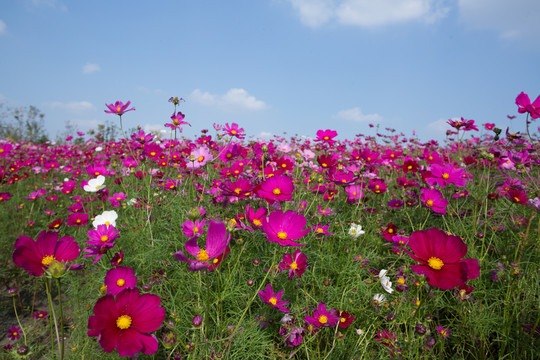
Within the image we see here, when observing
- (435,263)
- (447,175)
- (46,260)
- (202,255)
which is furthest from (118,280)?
(447,175)

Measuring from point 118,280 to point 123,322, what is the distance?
0.29 metres

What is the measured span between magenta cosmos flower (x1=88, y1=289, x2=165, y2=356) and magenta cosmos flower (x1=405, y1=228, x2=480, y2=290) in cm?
69

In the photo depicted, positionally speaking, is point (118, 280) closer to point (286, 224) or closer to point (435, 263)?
point (286, 224)

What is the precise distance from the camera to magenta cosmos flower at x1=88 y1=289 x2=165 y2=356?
2.40 ft

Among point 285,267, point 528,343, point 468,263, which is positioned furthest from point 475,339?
point 285,267

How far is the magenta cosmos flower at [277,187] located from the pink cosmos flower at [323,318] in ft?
1.50

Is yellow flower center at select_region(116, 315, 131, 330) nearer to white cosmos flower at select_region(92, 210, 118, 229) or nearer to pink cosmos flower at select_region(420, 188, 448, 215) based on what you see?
white cosmos flower at select_region(92, 210, 118, 229)

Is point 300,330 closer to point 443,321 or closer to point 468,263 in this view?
point 468,263

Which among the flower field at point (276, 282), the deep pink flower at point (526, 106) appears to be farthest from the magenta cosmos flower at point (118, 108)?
the deep pink flower at point (526, 106)

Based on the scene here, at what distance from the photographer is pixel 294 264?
4.07 feet

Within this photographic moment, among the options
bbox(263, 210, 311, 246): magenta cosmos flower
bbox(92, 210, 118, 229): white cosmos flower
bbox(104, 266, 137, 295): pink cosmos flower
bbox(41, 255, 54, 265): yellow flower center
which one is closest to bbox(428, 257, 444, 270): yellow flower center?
bbox(263, 210, 311, 246): magenta cosmos flower

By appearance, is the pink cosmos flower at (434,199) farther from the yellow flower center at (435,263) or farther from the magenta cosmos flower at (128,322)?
the magenta cosmos flower at (128,322)

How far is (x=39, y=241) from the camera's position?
83cm

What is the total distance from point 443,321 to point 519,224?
81 cm
